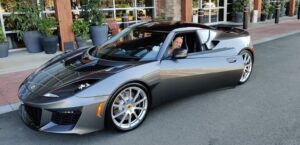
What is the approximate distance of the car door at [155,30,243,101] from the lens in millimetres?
3939

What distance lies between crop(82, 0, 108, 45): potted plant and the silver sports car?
4.48 m

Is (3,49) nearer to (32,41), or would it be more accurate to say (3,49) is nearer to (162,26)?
(32,41)

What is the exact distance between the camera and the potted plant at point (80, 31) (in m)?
8.72

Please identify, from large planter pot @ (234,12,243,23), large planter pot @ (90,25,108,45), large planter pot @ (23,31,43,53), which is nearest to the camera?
large planter pot @ (23,31,43,53)

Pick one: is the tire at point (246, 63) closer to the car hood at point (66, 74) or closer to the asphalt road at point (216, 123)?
the asphalt road at point (216, 123)

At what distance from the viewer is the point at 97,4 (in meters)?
9.21

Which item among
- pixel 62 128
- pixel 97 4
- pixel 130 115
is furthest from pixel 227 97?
pixel 97 4

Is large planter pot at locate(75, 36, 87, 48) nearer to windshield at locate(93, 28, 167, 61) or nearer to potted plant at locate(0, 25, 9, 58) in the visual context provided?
potted plant at locate(0, 25, 9, 58)

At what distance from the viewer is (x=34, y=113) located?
10.7ft

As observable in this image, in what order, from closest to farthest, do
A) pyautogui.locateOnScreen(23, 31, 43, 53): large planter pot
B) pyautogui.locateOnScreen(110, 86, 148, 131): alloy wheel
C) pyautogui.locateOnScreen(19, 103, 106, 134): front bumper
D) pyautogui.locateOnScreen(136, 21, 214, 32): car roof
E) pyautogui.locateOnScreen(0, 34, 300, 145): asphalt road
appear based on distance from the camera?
pyautogui.locateOnScreen(19, 103, 106, 134): front bumper, pyautogui.locateOnScreen(0, 34, 300, 145): asphalt road, pyautogui.locateOnScreen(110, 86, 148, 131): alloy wheel, pyautogui.locateOnScreen(136, 21, 214, 32): car roof, pyautogui.locateOnScreen(23, 31, 43, 53): large planter pot

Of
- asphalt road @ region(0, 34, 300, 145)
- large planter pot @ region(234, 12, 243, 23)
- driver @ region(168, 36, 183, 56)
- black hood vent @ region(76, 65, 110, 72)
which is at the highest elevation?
large planter pot @ region(234, 12, 243, 23)

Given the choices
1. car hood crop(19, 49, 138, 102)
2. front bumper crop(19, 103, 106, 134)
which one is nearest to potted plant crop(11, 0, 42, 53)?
car hood crop(19, 49, 138, 102)

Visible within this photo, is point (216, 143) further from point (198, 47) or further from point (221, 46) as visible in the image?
point (221, 46)

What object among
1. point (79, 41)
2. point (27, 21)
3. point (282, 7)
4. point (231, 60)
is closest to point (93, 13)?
point (79, 41)
